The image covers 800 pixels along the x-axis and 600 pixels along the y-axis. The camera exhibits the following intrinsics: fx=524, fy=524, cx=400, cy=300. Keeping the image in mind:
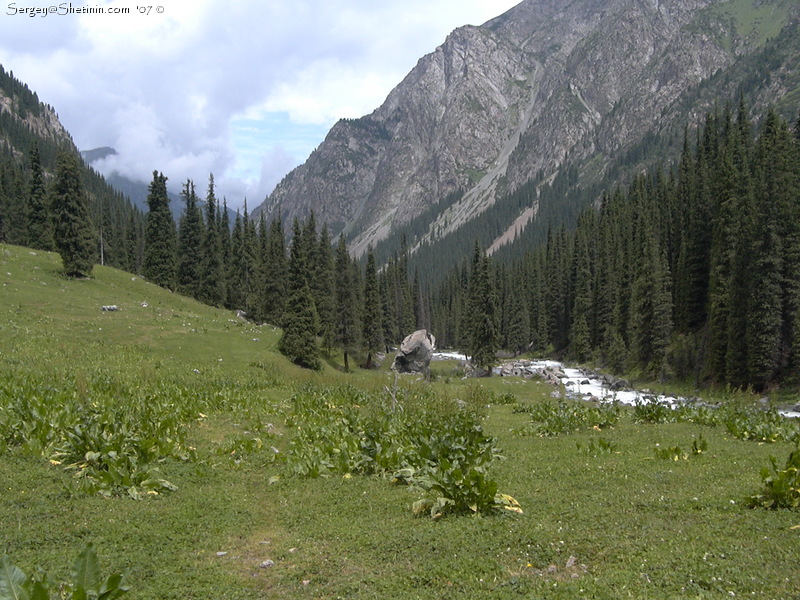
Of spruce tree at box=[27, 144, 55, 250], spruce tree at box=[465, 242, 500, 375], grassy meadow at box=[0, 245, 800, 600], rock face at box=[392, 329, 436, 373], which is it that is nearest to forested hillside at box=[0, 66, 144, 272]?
spruce tree at box=[27, 144, 55, 250]

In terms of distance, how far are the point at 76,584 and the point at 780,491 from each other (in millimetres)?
9756

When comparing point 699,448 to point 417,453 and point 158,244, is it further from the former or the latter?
point 158,244

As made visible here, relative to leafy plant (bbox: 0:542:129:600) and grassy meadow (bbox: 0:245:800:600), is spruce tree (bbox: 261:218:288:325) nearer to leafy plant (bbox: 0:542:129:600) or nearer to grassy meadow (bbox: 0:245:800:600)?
grassy meadow (bbox: 0:245:800:600)

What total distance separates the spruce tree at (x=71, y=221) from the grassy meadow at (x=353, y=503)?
3085cm

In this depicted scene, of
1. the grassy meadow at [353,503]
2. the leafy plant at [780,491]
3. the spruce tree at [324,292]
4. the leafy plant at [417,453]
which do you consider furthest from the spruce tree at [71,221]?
the leafy plant at [780,491]

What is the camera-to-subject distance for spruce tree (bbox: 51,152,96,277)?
48875 millimetres

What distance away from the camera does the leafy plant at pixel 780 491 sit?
8.30 m

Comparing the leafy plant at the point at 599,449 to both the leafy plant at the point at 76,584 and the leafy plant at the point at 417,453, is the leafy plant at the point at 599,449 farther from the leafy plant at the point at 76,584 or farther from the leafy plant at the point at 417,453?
the leafy plant at the point at 76,584

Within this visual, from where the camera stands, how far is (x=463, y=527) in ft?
28.2

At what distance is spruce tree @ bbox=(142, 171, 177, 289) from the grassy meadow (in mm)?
48933

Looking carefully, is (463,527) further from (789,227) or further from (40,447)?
(789,227)

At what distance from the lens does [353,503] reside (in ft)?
35.5

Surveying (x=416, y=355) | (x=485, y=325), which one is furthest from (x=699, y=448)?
(x=485, y=325)

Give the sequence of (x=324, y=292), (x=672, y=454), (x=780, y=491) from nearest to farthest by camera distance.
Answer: (x=780, y=491), (x=672, y=454), (x=324, y=292)
